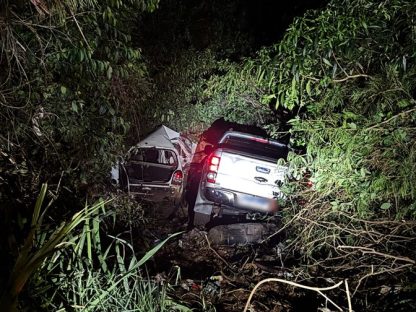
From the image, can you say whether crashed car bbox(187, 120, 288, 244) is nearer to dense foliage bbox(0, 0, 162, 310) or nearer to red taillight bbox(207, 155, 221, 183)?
red taillight bbox(207, 155, 221, 183)

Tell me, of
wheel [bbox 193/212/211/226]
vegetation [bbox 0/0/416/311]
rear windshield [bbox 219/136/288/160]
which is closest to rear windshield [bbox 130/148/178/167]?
rear windshield [bbox 219/136/288/160]

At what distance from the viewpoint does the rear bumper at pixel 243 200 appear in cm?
646

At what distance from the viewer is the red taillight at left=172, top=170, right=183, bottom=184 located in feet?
25.0

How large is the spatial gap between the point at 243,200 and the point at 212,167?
0.77 meters

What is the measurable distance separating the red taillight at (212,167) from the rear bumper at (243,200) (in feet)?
0.56

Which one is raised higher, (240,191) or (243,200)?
(240,191)

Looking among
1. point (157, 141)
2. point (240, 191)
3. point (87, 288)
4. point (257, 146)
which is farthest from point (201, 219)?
point (87, 288)

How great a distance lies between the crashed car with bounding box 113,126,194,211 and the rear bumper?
130 centimetres

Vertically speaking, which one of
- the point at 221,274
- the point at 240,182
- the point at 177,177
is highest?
the point at 240,182

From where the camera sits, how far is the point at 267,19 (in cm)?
1095

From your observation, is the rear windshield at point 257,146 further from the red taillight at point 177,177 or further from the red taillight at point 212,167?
the red taillight at point 177,177

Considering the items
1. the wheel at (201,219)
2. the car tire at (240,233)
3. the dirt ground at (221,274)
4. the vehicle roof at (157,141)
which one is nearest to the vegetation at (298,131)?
the dirt ground at (221,274)

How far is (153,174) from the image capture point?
7633mm

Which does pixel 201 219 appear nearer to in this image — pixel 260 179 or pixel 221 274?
pixel 260 179
